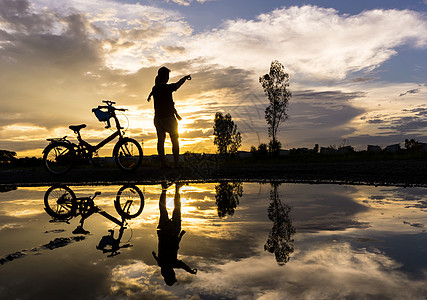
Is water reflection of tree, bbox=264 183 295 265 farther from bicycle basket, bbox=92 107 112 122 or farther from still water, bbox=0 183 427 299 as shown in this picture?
bicycle basket, bbox=92 107 112 122

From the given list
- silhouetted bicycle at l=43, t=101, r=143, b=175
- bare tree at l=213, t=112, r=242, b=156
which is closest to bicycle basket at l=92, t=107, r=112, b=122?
silhouetted bicycle at l=43, t=101, r=143, b=175

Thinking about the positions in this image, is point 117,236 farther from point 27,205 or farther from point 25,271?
point 27,205

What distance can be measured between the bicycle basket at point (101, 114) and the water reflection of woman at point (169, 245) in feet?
18.9

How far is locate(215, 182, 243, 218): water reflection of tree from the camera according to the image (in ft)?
14.1

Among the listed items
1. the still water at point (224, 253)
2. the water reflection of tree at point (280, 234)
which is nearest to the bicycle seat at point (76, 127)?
the still water at point (224, 253)

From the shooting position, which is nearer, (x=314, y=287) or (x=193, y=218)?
(x=314, y=287)

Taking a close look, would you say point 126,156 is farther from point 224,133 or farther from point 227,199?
point 224,133

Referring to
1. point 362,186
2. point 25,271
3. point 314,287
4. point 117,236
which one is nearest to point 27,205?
point 117,236

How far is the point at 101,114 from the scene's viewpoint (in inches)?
371

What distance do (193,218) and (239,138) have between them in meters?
58.8

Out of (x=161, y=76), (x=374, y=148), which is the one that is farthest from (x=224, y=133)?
(x=161, y=76)

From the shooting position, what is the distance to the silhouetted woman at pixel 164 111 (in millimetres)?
9672

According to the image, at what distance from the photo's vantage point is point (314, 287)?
1.92 meters

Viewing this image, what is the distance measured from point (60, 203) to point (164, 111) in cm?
493
